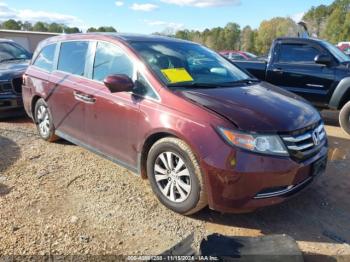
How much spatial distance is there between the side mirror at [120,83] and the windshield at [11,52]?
5671 millimetres

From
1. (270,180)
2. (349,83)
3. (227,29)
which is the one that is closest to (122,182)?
(270,180)

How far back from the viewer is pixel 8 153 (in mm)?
5184

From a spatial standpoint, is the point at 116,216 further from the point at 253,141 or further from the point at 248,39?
the point at 248,39

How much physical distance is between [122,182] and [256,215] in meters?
1.57

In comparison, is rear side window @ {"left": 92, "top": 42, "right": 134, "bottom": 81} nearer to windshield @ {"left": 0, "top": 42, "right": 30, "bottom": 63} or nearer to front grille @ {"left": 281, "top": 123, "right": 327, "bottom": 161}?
front grille @ {"left": 281, "top": 123, "right": 327, "bottom": 161}

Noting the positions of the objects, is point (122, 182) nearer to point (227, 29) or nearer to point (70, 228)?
point (70, 228)

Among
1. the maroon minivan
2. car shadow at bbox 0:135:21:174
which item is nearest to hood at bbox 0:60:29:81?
car shadow at bbox 0:135:21:174

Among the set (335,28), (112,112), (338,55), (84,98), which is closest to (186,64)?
(112,112)

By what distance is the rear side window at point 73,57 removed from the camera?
15.1ft

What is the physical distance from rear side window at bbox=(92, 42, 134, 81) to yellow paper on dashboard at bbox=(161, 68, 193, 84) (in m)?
0.39

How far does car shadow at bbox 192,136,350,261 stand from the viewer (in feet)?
10.7

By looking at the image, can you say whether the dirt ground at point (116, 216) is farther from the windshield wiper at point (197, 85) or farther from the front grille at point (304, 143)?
the windshield wiper at point (197, 85)

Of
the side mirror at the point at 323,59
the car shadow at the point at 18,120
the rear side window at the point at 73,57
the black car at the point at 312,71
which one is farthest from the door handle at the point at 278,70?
the car shadow at the point at 18,120

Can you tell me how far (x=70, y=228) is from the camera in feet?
10.7
